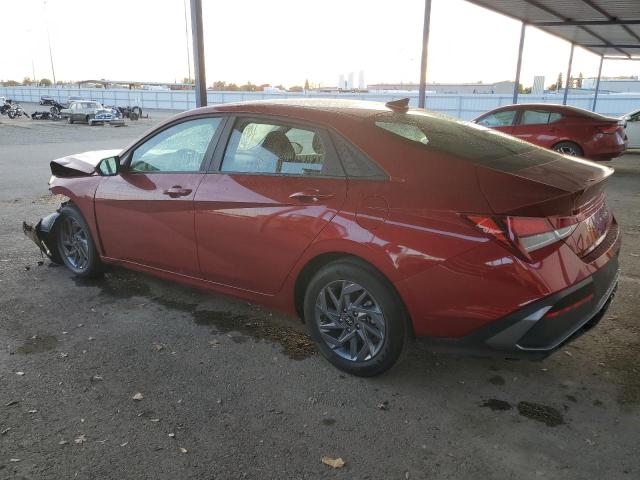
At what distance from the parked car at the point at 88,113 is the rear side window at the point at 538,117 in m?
27.8

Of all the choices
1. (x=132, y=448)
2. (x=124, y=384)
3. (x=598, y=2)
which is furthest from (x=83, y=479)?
(x=598, y=2)

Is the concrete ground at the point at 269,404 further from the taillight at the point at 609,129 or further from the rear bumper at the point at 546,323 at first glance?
the taillight at the point at 609,129

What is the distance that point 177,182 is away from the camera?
3.74 metres

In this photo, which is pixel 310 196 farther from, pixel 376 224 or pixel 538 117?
pixel 538 117

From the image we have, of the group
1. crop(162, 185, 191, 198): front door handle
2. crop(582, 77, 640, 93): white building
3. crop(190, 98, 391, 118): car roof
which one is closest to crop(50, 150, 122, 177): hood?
crop(162, 185, 191, 198): front door handle

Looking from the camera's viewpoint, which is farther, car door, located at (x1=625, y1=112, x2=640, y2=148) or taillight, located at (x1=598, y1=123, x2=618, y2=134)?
car door, located at (x1=625, y1=112, x2=640, y2=148)

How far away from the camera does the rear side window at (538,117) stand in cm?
1134

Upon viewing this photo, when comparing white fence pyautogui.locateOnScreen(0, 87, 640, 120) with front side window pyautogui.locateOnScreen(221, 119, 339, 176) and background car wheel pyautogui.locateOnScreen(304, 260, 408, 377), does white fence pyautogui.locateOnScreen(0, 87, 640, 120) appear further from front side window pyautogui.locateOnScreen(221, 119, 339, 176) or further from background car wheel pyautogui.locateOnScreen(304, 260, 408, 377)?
background car wheel pyautogui.locateOnScreen(304, 260, 408, 377)

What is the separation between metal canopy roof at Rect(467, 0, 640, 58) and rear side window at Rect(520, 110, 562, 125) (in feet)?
9.66

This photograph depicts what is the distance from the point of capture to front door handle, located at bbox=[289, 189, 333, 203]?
118 inches

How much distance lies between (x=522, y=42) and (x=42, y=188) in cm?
1424

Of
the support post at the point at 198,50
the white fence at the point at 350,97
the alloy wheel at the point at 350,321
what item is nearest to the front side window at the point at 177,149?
the alloy wheel at the point at 350,321

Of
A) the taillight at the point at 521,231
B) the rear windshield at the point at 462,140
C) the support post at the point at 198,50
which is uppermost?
the support post at the point at 198,50

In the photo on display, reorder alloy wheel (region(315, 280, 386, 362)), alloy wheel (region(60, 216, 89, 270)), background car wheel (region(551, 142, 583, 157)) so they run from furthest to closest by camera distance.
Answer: background car wheel (region(551, 142, 583, 157)) < alloy wheel (region(60, 216, 89, 270)) < alloy wheel (region(315, 280, 386, 362))
